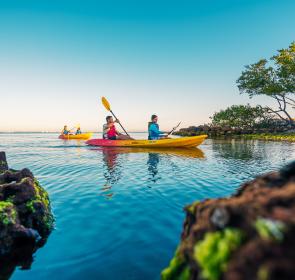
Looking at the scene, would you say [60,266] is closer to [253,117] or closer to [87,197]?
[87,197]

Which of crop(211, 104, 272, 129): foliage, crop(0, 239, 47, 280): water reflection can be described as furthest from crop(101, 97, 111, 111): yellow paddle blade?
crop(211, 104, 272, 129): foliage

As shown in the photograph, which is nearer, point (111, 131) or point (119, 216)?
point (119, 216)

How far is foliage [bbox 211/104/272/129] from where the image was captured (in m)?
52.1

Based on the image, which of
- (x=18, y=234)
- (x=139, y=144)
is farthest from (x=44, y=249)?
(x=139, y=144)

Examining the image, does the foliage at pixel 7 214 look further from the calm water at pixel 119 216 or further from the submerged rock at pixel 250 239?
the submerged rock at pixel 250 239

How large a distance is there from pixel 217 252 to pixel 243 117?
57640mm

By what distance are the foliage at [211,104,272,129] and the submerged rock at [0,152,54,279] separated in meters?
53.8

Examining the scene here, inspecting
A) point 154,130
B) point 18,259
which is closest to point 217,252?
point 18,259

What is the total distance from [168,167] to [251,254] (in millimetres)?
12093

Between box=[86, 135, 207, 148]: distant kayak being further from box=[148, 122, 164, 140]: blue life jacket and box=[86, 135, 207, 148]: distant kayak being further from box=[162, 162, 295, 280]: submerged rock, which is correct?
box=[162, 162, 295, 280]: submerged rock

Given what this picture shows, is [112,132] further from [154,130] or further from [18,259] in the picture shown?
[18,259]

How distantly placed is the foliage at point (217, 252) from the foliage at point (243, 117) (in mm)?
55088

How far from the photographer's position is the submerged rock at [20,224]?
4.34m

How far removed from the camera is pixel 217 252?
1887mm
